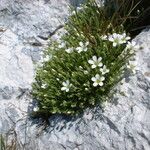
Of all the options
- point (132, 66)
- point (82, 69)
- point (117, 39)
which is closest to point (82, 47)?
point (82, 69)

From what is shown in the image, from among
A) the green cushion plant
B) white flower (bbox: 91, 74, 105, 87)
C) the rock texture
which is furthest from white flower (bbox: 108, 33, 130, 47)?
white flower (bbox: 91, 74, 105, 87)

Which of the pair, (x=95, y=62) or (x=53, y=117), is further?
(x=53, y=117)

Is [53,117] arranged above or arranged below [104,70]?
below

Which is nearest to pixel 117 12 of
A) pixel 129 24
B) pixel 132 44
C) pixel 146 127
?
pixel 129 24

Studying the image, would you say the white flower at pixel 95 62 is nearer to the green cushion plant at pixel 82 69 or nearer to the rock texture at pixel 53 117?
the green cushion plant at pixel 82 69

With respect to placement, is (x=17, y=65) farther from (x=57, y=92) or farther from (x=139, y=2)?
(x=139, y=2)

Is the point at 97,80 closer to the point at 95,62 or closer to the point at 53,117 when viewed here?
the point at 95,62
